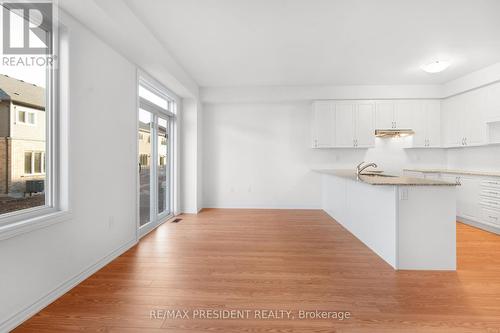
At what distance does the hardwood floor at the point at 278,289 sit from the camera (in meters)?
1.79

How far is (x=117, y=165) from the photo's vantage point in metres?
3.05

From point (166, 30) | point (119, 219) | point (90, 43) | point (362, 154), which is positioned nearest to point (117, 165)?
point (119, 219)

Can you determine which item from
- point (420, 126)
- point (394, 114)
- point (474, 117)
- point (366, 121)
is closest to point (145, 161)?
point (366, 121)

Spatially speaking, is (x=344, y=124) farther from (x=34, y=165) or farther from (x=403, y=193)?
(x=34, y=165)

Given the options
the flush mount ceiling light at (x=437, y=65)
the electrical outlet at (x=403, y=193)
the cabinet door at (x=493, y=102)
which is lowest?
the electrical outlet at (x=403, y=193)

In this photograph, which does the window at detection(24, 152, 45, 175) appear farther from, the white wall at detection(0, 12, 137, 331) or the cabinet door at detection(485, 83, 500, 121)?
the cabinet door at detection(485, 83, 500, 121)

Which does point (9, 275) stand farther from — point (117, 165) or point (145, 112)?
point (145, 112)

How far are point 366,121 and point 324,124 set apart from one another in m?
0.96

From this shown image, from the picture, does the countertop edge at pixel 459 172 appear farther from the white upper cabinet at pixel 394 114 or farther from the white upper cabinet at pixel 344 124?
the white upper cabinet at pixel 344 124

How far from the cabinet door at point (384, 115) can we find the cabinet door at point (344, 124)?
56 centimetres

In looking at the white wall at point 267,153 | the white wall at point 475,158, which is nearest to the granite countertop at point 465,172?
the white wall at point 475,158

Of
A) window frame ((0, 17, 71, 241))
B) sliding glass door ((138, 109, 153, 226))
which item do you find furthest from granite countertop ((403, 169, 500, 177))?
window frame ((0, 17, 71, 241))

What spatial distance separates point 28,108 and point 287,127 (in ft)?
Answer: 16.0

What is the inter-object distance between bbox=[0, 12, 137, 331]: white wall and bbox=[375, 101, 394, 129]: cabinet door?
5050 mm
